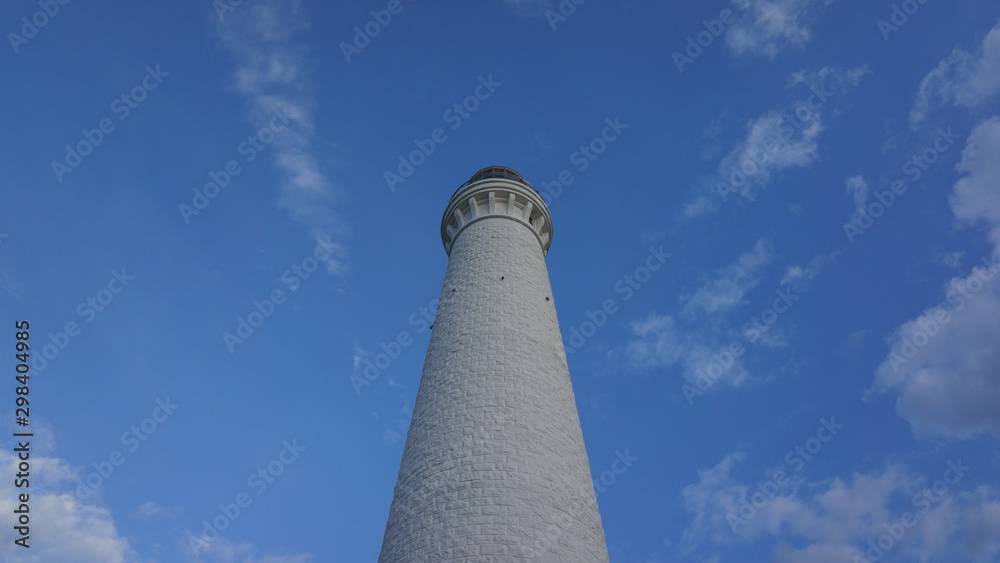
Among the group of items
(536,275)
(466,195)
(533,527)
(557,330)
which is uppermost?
(466,195)

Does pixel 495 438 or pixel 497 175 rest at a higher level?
pixel 497 175

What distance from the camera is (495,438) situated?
12289 millimetres

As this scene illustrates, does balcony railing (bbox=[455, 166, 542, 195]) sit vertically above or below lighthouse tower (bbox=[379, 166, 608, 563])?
above

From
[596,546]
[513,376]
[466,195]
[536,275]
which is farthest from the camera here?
[466,195]

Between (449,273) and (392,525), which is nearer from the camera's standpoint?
(392,525)

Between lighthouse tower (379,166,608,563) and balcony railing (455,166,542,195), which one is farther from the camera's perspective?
balcony railing (455,166,542,195)

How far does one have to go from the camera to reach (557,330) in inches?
663

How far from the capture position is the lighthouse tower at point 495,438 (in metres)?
10.9

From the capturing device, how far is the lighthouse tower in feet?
35.7

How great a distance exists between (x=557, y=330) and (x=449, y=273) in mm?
3736

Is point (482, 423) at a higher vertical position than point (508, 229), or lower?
lower

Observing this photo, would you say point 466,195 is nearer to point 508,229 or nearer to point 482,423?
point 508,229

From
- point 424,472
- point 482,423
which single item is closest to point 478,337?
point 482,423

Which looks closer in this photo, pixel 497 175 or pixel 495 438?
pixel 495 438
